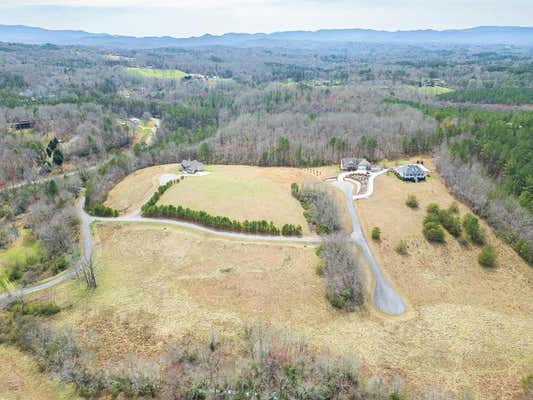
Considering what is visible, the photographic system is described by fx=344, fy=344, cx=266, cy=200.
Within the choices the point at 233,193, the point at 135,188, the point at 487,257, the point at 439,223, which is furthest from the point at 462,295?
the point at 135,188

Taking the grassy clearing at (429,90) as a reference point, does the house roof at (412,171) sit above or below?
above

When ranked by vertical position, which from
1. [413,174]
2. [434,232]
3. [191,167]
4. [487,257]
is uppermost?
[434,232]

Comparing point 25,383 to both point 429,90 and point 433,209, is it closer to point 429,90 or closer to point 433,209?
point 433,209

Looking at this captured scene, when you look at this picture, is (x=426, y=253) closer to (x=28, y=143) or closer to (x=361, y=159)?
(x=361, y=159)

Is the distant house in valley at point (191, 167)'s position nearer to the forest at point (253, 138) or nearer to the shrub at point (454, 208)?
the forest at point (253, 138)

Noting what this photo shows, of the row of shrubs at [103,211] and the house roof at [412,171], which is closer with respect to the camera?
the row of shrubs at [103,211]

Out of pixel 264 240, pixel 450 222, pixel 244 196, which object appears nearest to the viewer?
pixel 264 240

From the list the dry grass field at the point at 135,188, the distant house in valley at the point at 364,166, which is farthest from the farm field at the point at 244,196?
the distant house in valley at the point at 364,166

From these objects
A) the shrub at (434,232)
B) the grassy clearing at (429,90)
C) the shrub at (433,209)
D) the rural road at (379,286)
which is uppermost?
the shrub at (433,209)
